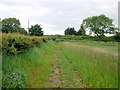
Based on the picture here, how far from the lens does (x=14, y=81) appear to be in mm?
9094

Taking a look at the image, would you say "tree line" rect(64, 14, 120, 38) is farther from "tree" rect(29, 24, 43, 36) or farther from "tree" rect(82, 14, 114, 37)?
"tree" rect(29, 24, 43, 36)

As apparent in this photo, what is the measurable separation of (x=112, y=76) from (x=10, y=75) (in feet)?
12.6

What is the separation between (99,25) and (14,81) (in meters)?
103

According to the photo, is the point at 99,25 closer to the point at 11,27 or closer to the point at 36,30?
the point at 36,30

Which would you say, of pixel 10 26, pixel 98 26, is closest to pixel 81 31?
pixel 98 26

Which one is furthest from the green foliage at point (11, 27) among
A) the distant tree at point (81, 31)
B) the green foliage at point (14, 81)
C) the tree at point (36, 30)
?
the distant tree at point (81, 31)

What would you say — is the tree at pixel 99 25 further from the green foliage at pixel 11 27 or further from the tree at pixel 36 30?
the green foliage at pixel 11 27

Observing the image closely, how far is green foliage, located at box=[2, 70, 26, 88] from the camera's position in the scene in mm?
8977

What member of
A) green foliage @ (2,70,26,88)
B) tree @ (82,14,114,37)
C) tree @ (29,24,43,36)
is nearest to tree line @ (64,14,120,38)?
tree @ (82,14,114,37)

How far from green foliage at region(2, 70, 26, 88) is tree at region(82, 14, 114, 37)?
9875 centimetres

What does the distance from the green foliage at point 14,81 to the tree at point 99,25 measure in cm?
9875

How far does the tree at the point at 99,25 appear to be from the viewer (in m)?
108

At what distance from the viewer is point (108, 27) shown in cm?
11044

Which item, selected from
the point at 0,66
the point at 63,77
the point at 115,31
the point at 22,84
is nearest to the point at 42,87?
the point at 22,84
